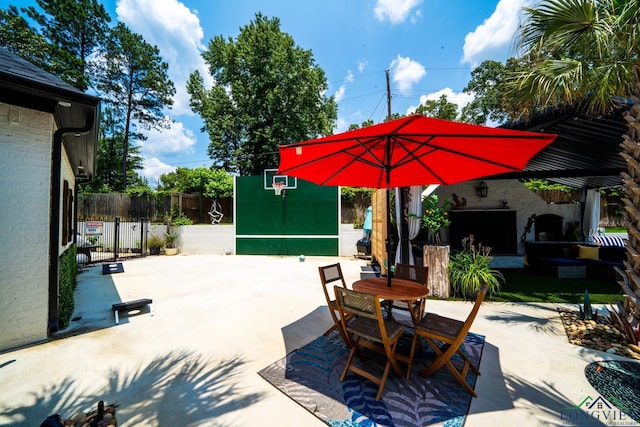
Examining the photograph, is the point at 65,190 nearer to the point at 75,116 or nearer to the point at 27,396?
the point at 75,116

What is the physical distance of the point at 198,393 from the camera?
208 centimetres

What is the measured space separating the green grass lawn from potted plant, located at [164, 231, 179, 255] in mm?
10999

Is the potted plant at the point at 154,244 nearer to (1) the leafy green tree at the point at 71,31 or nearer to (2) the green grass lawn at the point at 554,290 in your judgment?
(1) the leafy green tree at the point at 71,31

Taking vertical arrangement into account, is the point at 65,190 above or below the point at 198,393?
above

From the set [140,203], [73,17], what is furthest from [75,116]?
[73,17]

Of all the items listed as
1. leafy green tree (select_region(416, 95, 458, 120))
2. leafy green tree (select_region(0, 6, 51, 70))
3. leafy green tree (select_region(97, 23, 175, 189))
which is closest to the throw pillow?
leafy green tree (select_region(416, 95, 458, 120))

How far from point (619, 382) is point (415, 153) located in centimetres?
282

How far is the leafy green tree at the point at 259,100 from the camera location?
636 inches

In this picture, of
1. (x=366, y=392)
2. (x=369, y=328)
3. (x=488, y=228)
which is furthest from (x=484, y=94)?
(x=366, y=392)

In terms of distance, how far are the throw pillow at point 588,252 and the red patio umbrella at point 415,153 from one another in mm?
6250

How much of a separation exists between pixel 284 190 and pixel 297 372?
8108 mm

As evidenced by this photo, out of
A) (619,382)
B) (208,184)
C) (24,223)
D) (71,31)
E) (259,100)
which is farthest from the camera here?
(259,100)

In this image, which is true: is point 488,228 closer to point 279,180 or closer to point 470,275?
point 470,275

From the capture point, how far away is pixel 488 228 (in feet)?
24.8
